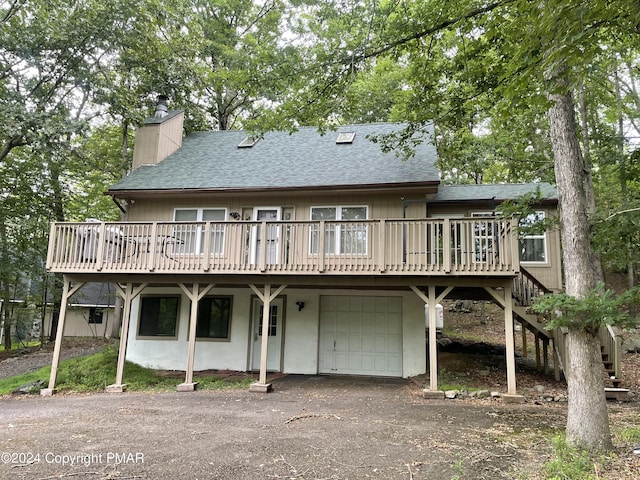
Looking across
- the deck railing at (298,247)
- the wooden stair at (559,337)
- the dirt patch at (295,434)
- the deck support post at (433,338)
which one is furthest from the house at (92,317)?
the wooden stair at (559,337)

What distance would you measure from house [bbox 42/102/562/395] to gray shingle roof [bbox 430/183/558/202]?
0.27 feet

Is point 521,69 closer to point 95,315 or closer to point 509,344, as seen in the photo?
point 509,344

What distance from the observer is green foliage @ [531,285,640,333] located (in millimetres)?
4559

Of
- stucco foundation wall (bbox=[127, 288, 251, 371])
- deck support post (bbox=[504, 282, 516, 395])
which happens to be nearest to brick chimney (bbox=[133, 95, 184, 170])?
stucco foundation wall (bbox=[127, 288, 251, 371])

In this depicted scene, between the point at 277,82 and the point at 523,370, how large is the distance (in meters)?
9.34

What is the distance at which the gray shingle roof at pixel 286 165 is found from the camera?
1138cm

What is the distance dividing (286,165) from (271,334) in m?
5.01

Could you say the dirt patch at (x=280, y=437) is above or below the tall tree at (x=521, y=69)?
below

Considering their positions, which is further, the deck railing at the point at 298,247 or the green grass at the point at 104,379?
the green grass at the point at 104,379

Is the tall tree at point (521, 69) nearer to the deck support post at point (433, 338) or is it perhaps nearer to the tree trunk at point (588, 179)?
the deck support post at point (433, 338)

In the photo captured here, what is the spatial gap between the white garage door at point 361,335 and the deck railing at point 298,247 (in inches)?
87.0

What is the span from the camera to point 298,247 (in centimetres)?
962

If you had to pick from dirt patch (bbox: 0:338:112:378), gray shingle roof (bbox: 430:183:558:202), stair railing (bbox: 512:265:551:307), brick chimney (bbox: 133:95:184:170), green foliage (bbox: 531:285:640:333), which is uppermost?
brick chimney (bbox: 133:95:184:170)

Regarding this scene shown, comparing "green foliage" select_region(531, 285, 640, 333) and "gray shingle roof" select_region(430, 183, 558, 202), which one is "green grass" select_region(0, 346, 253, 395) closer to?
"green foliage" select_region(531, 285, 640, 333)
